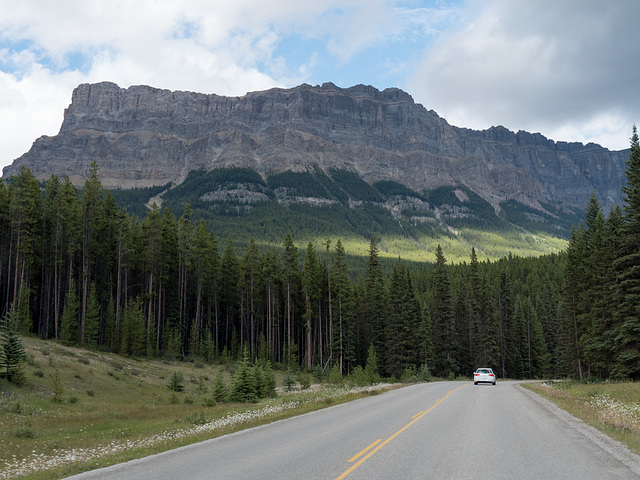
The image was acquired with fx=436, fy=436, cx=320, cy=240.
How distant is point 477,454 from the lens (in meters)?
9.71

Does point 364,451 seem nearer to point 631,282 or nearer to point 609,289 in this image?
point 631,282

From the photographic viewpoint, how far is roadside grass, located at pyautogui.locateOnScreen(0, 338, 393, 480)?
1184 centimetres

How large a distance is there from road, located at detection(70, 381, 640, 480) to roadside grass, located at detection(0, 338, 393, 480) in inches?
78.8

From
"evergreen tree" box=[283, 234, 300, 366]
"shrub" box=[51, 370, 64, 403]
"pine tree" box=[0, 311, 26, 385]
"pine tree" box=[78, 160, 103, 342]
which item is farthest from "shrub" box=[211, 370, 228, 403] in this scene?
"evergreen tree" box=[283, 234, 300, 366]

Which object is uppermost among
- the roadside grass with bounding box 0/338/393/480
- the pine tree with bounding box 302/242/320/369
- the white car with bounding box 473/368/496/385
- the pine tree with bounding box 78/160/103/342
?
the pine tree with bounding box 78/160/103/342

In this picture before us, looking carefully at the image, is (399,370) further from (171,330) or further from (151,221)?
(151,221)

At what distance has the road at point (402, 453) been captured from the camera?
324 inches

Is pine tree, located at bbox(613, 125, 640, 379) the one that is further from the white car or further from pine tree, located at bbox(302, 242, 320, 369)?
pine tree, located at bbox(302, 242, 320, 369)

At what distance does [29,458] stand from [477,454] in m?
11.7

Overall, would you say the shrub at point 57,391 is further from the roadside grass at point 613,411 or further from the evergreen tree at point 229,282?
the evergreen tree at point 229,282

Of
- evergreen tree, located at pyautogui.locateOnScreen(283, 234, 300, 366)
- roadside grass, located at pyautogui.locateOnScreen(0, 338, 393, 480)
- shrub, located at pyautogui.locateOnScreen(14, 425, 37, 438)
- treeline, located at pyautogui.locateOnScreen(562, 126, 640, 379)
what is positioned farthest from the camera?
evergreen tree, located at pyautogui.locateOnScreen(283, 234, 300, 366)

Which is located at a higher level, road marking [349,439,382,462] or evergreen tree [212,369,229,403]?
road marking [349,439,382,462]

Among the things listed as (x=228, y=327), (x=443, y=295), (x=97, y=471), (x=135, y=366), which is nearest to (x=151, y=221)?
(x=135, y=366)

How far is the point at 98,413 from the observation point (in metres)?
22.0
